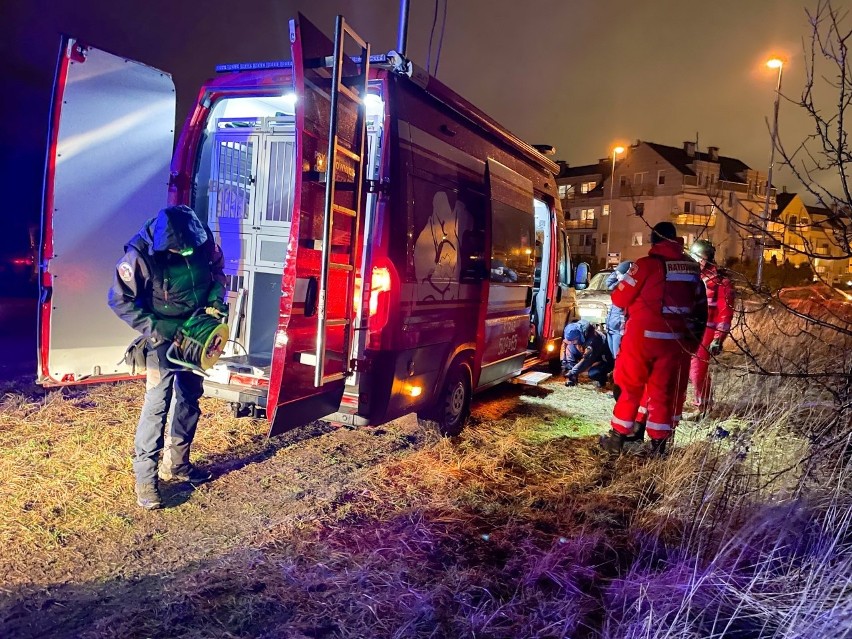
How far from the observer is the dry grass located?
243 centimetres

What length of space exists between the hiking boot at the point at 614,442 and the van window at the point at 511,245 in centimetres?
171

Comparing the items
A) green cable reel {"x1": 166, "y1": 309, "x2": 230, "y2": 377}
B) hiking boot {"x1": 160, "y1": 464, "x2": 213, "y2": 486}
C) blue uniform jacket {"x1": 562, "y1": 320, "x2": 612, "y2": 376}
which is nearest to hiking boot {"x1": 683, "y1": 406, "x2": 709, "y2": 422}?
blue uniform jacket {"x1": 562, "y1": 320, "x2": 612, "y2": 376}

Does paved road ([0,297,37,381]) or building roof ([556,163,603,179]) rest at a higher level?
building roof ([556,163,603,179])

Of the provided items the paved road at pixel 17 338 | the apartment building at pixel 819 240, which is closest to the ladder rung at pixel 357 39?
the apartment building at pixel 819 240

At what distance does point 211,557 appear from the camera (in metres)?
3.04

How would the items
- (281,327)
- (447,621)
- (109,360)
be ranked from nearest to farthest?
(447,621), (281,327), (109,360)

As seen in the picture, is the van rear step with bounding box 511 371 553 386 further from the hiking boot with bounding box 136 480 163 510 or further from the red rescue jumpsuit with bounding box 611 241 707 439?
the hiking boot with bounding box 136 480 163 510

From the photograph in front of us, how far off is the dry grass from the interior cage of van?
3.09 ft

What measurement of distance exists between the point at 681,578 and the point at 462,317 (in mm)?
2767

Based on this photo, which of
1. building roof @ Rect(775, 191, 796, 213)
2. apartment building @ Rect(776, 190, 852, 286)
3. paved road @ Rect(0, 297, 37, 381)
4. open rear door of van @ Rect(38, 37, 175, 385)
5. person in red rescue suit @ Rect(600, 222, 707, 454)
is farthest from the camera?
paved road @ Rect(0, 297, 37, 381)

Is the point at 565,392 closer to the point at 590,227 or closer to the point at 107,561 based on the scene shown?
the point at 107,561

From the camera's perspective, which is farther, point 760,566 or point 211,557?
point 211,557

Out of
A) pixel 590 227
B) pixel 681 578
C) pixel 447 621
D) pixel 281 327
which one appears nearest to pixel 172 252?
pixel 281 327

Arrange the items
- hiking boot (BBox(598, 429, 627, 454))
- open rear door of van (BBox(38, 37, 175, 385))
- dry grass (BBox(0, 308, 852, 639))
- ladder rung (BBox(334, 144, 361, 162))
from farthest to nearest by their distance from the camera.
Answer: hiking boot (BBox(598, 429, 627, 454)) → open rear door of van (BBox(38, 37, 175, 385)) → ladder rung (BBox(334, 144, 361, 162)) → dry grass (BBox(0, 308, 852, 639))
